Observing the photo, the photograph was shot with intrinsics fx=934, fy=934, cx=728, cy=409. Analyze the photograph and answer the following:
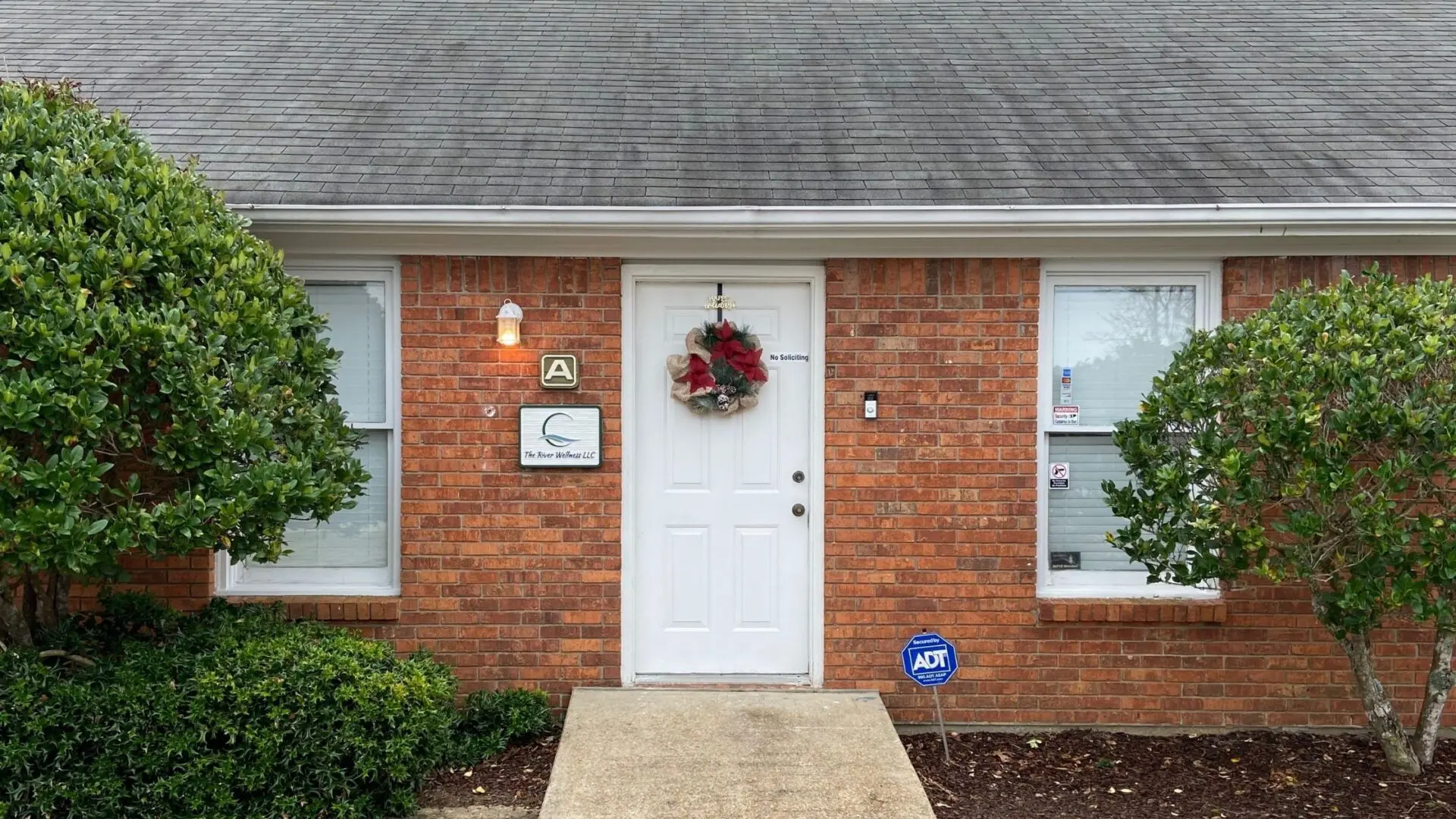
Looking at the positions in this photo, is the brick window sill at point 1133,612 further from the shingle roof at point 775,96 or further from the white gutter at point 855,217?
the shingle roof at point 775,96

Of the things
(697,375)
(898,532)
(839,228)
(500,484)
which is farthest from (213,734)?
(839,228)

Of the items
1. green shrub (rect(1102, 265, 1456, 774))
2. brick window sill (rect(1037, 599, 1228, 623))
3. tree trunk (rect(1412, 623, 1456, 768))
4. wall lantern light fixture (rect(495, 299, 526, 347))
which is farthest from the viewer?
brick window sill (rect(1037, 599, 1228, 623))

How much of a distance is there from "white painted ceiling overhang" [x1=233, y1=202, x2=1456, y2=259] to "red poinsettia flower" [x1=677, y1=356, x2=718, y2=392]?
1.95 feet

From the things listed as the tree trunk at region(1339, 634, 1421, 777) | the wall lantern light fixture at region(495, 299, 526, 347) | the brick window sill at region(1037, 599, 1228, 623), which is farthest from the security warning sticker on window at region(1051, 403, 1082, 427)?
the wall lantern light fixture at region(495, 299, 526, 347)

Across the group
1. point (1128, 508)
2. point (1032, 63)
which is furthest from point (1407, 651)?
point (1032, 63)

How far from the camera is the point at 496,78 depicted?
20.6 feet

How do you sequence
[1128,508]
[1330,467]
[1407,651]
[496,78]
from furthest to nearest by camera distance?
[496,78] → [1407,651] → [1128,508] → [1330,467]

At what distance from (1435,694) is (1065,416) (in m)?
2.13

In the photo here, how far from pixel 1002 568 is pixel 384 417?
137 inches

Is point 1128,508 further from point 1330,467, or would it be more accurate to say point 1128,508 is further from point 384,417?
point 384,417

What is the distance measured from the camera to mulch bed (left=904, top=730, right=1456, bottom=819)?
4.20 metres

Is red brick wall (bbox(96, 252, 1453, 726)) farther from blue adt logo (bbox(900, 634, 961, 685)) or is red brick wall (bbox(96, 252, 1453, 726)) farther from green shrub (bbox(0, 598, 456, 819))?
green shrub (bbox(0, 598, 456, 819))

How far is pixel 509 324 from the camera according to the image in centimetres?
491

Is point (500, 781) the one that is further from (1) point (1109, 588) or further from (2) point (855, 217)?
(1) point (1109, 588)
